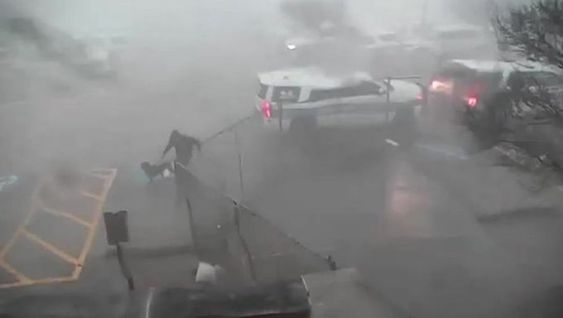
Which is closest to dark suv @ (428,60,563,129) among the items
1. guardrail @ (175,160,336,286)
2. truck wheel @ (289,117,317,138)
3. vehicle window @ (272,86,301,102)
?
guardrail @ (175,160,336,286)

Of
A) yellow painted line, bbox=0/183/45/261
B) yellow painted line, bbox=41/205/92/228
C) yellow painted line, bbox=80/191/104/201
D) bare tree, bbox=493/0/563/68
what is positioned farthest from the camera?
yellow painted line, bbox=80/191/104/201

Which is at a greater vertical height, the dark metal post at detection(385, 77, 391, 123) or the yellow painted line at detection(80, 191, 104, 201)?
the dark metal post at detection(385, 77, 391, 123)

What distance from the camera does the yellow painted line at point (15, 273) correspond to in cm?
289

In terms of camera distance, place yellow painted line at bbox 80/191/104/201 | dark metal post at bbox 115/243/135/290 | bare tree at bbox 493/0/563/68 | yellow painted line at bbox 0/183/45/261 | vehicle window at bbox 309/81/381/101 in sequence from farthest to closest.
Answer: vehicle window at bbox 309/81/381/101 < yellow painted line at bbox 80/191/104/201 < yellow painted line at bbox 0/183/45/261 < dark metal post at bbox 115/243/135/290 < bare tree at bbox 493/0/563/68

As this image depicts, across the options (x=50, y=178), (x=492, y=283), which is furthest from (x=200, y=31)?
(x=492, y=283)

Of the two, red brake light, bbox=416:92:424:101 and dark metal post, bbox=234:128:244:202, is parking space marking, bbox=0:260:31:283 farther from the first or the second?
red brake light, bbox=416:92:424:101

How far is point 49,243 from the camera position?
10.7 ft

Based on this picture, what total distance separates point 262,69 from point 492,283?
3352 mm

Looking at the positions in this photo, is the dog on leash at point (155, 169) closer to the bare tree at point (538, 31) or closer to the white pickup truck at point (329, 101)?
the white pickup truck at point (329, 101)

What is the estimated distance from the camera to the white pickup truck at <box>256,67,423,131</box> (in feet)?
15.2

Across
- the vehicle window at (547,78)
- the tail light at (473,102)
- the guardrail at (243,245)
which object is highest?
the vehicle window at (547,78)

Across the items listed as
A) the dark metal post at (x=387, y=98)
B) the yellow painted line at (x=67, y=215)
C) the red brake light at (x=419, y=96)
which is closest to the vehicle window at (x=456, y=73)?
the red brake light at (x=419, y=96)

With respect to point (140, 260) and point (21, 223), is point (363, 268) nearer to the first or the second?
point (140, 260)

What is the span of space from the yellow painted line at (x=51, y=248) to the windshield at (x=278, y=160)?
0.02 meters
